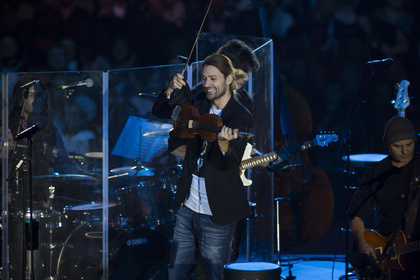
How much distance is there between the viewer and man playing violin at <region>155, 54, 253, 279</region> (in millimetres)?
3168

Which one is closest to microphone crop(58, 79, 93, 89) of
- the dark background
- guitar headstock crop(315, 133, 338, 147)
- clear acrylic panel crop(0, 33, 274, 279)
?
clear acrylic panel crop(0, 33, 274, 279)

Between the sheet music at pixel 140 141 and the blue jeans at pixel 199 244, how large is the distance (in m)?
1.45

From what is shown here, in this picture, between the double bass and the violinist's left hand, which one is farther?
the double bass

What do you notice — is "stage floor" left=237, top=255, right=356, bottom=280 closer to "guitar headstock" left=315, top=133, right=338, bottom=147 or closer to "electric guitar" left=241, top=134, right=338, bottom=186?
"electric guitar" left=241, top=134, right=338, bottom=186

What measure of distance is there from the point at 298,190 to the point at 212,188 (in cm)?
287

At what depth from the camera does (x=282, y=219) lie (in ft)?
19.3

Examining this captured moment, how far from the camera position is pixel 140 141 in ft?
15.4

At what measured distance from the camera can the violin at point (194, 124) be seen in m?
3.10

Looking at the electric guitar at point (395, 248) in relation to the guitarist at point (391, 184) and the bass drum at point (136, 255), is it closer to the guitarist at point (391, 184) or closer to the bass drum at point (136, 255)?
the guitarist at point (391, 184)

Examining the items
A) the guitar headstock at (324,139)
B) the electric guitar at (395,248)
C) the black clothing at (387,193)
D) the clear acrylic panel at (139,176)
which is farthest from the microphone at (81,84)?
the electric guitar at (395,248)

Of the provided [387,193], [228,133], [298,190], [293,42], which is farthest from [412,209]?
[293,42]

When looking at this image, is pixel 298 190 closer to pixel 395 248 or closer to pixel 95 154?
pixel 95 154

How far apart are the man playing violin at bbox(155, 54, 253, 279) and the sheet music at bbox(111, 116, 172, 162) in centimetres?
130

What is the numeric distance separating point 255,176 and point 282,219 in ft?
4.87
